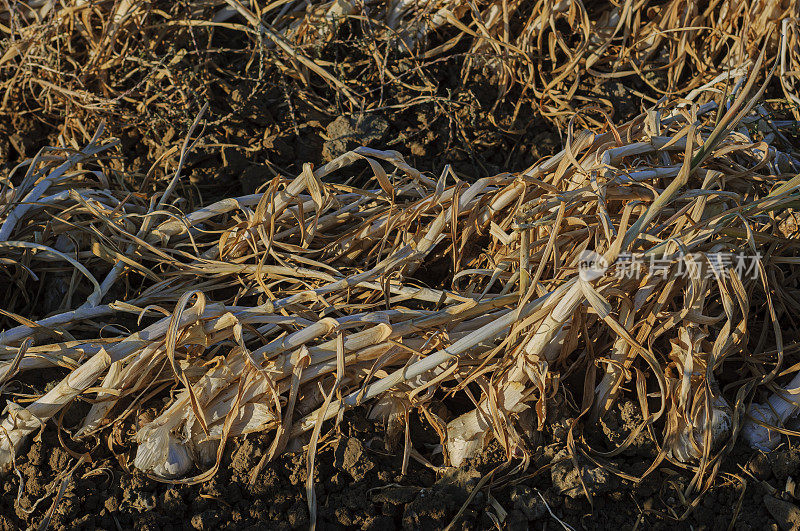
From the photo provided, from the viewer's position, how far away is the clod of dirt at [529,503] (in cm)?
131

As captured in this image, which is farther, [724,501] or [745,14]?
[745,14]

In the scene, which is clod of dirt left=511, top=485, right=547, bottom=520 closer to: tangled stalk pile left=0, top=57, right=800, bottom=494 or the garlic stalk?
tangled stalk pile left=0, top=57, right=800, bottom=494

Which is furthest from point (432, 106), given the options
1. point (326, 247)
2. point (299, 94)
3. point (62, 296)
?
point (62, 296)

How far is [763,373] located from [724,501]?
0.92 feet

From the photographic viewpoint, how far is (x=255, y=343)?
1.57 m

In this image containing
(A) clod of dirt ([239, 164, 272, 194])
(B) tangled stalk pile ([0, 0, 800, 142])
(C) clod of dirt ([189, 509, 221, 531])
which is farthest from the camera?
(B) tangled stalk pile ([0, 0, 800, 142])

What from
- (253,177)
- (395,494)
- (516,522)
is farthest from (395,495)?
(253,177)

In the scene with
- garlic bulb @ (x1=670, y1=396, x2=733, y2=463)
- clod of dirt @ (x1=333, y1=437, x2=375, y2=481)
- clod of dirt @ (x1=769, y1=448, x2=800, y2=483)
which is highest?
clod of dirt @ (x1=333, y1=437, x2=375, y2=481)

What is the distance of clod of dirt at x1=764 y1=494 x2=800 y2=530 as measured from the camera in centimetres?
130

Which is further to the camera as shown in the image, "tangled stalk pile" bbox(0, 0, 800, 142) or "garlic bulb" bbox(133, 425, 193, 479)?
"tangled stalk pile" bbox(0, 0, 800, 142)

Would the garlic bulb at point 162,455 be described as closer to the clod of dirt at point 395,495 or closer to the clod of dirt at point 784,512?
the clod of dirt at point 395,495

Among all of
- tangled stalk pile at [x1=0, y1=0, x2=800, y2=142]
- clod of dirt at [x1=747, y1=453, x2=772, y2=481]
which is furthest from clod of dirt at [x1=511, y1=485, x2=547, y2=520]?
tangled stalk pile at [x1=0, y1=0, x2=800, y2=142]

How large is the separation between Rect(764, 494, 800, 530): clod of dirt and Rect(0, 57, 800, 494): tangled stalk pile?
121 mm

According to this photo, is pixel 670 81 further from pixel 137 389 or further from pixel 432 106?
pixel 137 389
